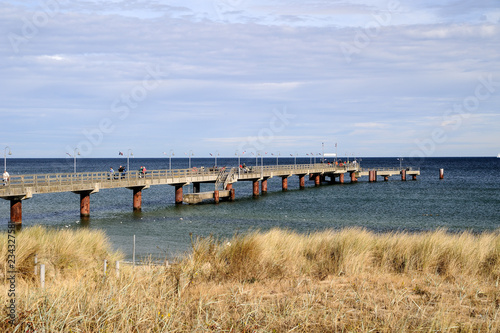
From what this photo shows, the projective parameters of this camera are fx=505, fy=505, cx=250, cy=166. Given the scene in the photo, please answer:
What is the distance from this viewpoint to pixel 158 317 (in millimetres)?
7668

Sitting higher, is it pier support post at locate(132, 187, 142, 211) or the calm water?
pier support post at locate(132, 187, 142, 211)

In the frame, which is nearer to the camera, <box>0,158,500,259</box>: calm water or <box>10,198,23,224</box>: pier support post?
<box>0,158,500,259</box>: calm water

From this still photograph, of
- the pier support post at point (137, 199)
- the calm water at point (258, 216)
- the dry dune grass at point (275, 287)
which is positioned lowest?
the calm water at point (258, 216)

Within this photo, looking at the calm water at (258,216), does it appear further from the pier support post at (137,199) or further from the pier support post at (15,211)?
the pier support post at (15,211)

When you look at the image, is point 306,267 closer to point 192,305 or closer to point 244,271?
point 244,271

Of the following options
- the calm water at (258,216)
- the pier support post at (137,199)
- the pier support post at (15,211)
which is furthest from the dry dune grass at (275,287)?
the pier support post at (137,199)

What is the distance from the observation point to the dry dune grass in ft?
25.2

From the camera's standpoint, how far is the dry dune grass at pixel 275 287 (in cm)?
768

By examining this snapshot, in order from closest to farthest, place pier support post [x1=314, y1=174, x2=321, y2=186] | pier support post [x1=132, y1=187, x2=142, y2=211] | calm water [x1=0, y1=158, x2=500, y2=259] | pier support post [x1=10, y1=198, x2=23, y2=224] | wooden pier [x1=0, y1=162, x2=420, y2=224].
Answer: calm water [x1=0, y1=158, x2=500, y2=259], pier support post [x1=10, y1=198, x2=23, y2=224], wooden pier [x1=0, y1=162, x2=420, y2=224], pier support post [x1=132, y1=187, x2=142, y2=211], pier support post [x1=314, y1=174, x2=321, y2=186]

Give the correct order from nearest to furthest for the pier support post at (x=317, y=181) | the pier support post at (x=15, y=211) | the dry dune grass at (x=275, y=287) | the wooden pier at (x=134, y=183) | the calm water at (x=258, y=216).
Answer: the dry dune grass at (x=275, y=287)
the calm water at (x=258, y=216)
the pier support post at (x=15, y=211)
the wooden pier at (x=134, y=183)
the pier support post at (x=317, y=181)

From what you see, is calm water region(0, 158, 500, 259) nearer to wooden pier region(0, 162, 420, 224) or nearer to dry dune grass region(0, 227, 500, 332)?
wooden pier region(0, 162, 420, 224)

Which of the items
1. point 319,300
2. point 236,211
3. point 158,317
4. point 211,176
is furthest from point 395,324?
point 211,176

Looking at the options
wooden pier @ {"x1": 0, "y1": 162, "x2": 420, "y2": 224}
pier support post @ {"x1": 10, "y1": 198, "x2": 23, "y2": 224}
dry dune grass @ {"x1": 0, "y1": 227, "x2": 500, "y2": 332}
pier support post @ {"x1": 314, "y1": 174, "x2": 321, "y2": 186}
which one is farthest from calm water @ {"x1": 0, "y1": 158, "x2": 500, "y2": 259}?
pier support post @ {"x1": 314, "y1": 174, "x2": 321, "y2": 186}

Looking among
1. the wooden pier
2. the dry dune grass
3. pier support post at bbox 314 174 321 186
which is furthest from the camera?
pier support post at bbox 314 174 321 186
